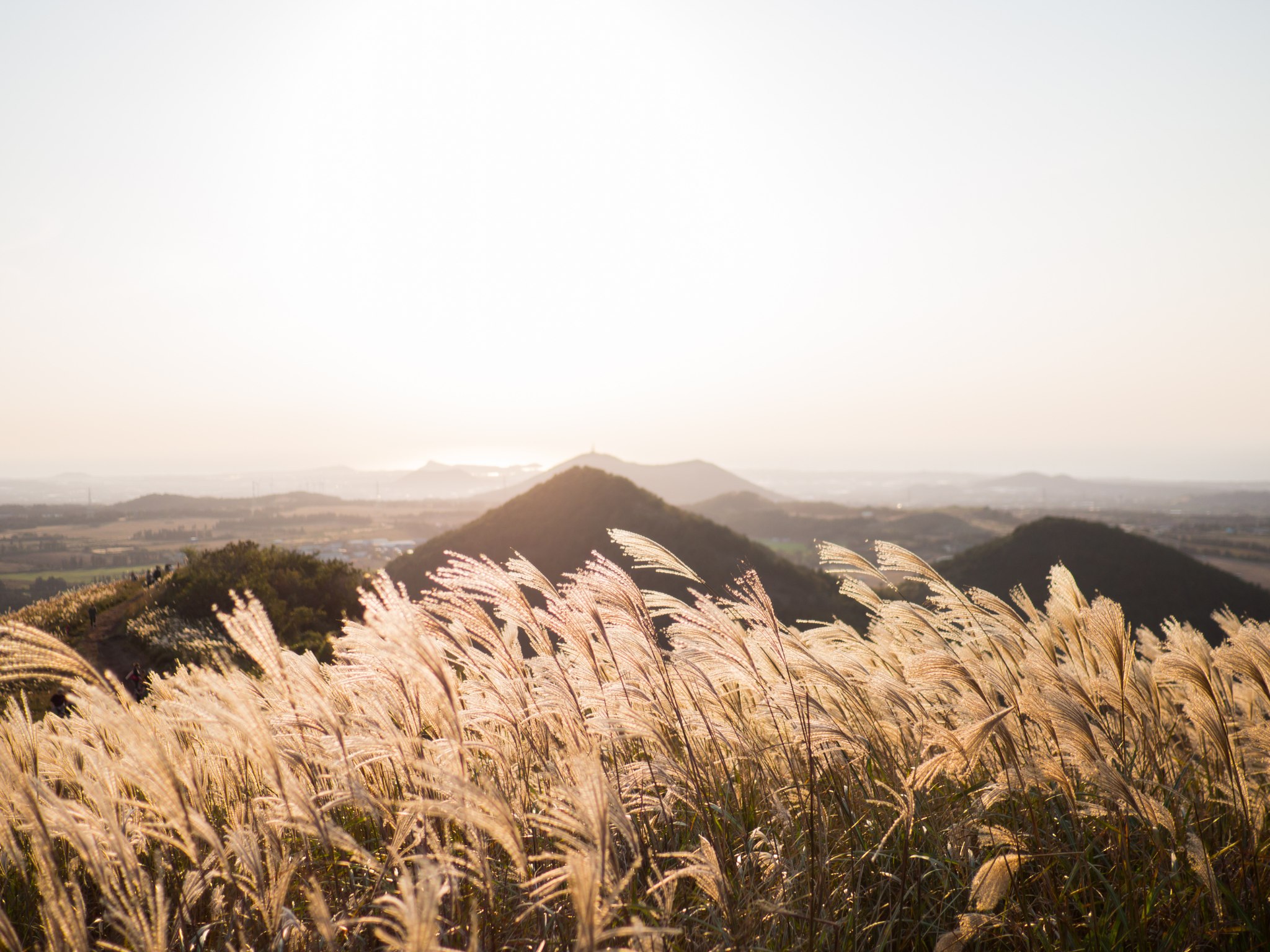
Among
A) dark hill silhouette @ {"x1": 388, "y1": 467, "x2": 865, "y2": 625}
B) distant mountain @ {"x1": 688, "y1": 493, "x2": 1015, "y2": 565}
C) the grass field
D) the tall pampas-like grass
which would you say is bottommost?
distant mountain @ {"x1": 688, "y1": 493, "x2": 1015, "y2": 565}

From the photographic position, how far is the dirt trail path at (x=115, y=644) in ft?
40.9

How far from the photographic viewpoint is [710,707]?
3.17 meters

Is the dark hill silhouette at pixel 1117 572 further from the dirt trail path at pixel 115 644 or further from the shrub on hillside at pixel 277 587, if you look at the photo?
the dirt trail path at pixel 115 644

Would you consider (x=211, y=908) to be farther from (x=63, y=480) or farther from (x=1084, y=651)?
(x=63, y=480)

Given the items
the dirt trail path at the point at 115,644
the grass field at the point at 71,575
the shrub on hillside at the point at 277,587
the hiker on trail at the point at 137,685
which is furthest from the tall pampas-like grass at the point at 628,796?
the grass field at the point at 71,575

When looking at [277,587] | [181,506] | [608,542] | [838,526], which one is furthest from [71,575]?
[838,526]

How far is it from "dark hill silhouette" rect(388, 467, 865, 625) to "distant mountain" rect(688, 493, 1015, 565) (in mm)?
26917

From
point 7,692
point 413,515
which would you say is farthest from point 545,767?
point 413,515

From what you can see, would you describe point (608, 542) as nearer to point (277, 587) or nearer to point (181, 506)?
point (277, 587)

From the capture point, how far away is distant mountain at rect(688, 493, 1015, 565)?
69062 millimetres

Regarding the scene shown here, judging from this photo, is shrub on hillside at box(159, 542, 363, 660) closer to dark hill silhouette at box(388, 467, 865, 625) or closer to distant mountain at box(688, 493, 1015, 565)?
dark hill silhouette at box(388, 467, 865, 625)

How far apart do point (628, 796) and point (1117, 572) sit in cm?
4223

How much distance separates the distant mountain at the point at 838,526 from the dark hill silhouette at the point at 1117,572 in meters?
19.7

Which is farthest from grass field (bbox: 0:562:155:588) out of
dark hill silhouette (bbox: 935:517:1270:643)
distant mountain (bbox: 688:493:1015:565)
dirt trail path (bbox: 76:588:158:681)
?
distant mountain (bbox: 688:493:1015:565)
